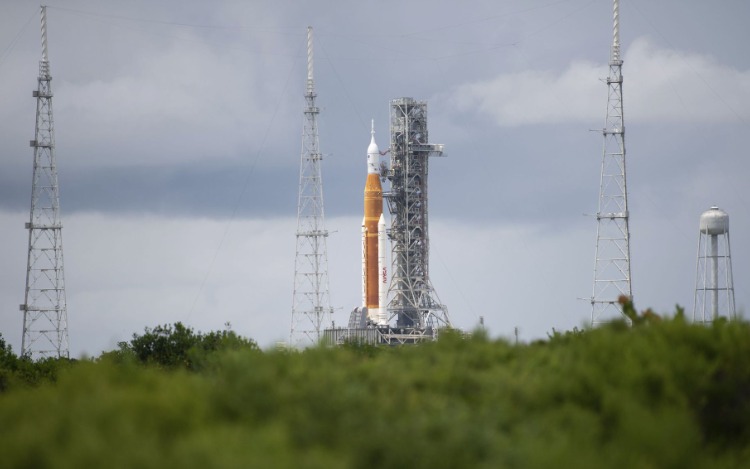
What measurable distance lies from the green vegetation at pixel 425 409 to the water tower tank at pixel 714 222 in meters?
49.8

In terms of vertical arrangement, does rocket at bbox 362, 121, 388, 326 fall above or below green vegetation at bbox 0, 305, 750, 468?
above

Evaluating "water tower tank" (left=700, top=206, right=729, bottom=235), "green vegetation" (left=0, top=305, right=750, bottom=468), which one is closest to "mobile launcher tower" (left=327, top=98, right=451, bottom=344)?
"water tower tank" (left=700, top=206, right=729, bottom=235)

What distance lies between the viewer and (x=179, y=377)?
16500mm

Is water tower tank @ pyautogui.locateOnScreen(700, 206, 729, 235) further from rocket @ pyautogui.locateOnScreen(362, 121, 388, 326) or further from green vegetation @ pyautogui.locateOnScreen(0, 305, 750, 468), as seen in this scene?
green vegetation @ pyautogui.locateOnScreen(0, 305, 750, 468)

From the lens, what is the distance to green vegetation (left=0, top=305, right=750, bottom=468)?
13.0m

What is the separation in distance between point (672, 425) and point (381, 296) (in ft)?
277

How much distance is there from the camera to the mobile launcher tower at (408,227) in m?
100

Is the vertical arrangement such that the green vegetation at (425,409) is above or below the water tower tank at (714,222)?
below

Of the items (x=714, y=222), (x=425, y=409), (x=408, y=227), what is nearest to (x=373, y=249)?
(x=408, y=227)

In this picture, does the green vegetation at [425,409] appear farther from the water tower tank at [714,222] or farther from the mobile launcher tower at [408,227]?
the mobile launcher tower at [408,227]

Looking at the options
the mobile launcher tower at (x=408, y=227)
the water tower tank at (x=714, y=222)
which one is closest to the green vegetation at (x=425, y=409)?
the water tower tank at (x=714, y=222)

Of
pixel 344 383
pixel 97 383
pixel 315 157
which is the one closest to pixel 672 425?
pixel 344 383

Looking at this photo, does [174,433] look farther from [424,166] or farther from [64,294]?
[424,166]

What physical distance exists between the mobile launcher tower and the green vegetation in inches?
3058
